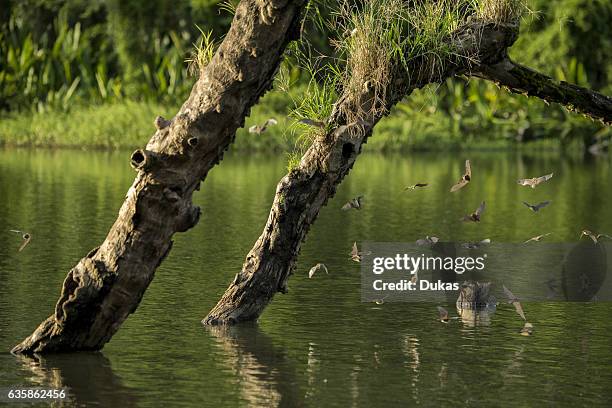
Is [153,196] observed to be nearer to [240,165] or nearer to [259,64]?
[259,64]

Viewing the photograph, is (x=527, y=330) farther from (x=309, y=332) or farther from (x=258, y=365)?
(x=258, y=365)

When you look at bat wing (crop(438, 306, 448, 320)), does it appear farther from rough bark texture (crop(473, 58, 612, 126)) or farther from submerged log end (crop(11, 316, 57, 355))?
submerged log end (crop(11, 316, 57, 355))

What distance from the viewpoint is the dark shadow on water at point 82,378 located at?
761 centimetres

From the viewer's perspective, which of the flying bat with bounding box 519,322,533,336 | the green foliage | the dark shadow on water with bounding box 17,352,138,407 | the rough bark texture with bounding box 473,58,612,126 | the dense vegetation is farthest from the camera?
the green foliage

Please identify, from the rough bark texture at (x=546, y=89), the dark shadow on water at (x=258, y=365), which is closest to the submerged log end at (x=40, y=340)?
the dark shadow on water at (x=258, y=365)

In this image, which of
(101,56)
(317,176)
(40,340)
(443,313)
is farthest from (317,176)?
(101,56)

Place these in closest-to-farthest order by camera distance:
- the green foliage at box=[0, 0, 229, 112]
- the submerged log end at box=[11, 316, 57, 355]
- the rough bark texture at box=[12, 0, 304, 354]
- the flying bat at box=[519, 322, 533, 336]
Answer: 1. the rough bark texture at box=[12, 0, 304, 354]
2. the submerged log end at box=[11, 316, 57, 355]
3. the flying bat at box=[519, 322, 533, 336]
4. the green foliage at box=[0, 0, 229, 112]

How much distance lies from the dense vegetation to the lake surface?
10316 millimetres

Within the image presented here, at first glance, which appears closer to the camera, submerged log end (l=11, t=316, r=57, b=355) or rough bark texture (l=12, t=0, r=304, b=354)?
rough bark texture (l=12, t=0, r=304, b=354)

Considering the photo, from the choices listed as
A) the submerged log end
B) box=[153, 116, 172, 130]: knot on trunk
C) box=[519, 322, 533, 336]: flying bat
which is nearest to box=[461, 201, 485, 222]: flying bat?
box=[519, 322, 533, 336]: flying bat

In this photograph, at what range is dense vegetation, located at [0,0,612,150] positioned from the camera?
2833 centimetres

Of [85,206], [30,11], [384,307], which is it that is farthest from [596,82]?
[384,307]

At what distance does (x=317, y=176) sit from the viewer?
361 inches

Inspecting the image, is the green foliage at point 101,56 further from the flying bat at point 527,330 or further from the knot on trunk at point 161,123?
the knot on trunk at point 161,123
